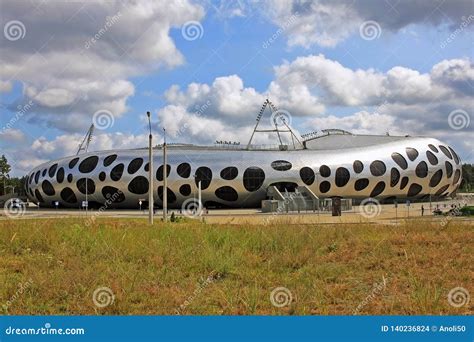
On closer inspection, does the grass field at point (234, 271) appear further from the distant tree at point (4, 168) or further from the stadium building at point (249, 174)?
the distant tree at point (4, 168)

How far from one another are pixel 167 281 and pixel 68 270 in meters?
1.98

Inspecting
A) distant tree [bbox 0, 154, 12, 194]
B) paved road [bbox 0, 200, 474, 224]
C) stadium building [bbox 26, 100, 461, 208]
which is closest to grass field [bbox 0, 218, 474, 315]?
paved road [bbox 0, 200, 474, 224]

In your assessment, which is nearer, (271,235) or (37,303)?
(37,303)

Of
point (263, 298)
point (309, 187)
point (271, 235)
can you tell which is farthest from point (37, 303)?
point (309, 187)

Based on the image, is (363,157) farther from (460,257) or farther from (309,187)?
(460,257)

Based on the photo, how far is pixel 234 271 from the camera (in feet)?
32.6

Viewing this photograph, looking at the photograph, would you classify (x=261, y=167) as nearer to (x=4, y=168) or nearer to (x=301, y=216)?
(x=301, y=216)

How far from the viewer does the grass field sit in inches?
313

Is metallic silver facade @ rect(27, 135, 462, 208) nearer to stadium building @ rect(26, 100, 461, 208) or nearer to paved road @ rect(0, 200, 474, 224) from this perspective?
stadium building @ rect(26, 100, 461, 208)

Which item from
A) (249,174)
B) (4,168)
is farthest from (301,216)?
(4,168)

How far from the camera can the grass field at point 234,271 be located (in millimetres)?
7957

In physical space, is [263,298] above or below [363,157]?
below

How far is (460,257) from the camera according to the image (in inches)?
446

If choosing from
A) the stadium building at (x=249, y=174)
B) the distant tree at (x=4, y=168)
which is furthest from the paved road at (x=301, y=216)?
the distant tree at (x=4, y=168)
